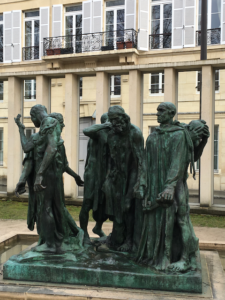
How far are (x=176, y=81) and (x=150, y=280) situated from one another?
8.23m

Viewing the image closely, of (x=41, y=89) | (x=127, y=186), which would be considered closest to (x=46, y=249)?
(x=127, y=186)

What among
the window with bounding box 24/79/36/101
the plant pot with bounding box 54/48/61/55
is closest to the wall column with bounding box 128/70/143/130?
Answer: the window with bounding box 24/79/36/101

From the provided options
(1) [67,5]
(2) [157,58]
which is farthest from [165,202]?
(1) [67,5]

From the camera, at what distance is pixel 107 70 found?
12.3 metres

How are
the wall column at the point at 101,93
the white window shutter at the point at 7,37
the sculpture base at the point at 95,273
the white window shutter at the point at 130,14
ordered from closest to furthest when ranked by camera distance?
the sculpture base at the point at 95,273
the wall column at the point at 101,93
the white window shutter at the point at 130,14
the white window shutter at the point at 7,37

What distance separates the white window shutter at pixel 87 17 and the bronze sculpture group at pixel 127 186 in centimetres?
1545

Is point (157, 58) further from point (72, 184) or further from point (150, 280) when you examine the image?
point (150, 280)

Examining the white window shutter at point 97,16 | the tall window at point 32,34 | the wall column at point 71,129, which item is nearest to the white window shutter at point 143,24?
the white window shutter at point 97,16

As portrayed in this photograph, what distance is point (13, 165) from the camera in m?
13.5

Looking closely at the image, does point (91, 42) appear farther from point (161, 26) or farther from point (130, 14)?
point (161, 26)

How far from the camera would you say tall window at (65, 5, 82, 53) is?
2064cm

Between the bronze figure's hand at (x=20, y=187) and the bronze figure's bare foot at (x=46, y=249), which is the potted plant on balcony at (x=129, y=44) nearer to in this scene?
the bronze figure's hand at (x=20, y=187)

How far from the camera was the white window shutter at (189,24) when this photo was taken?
1872 centimetres

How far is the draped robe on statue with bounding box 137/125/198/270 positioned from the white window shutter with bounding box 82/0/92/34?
16.4 meters
